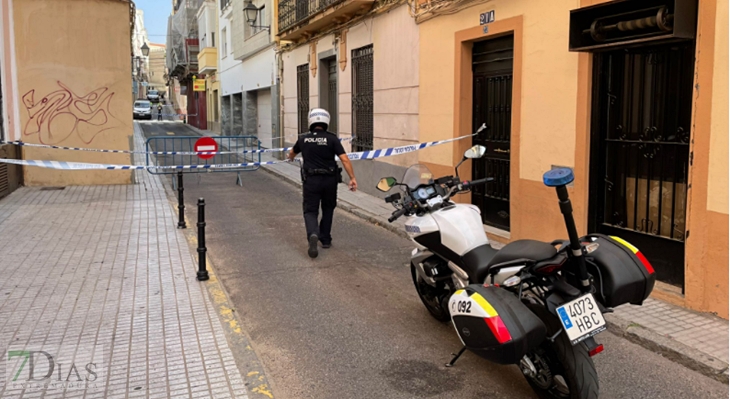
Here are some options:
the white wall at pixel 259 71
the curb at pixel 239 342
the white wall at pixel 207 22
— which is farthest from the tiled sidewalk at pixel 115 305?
the white wall at pixel 207 22

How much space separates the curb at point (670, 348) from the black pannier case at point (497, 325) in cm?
166

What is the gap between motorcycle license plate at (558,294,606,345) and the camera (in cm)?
329

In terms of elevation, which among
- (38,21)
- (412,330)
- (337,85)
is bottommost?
(412,330)

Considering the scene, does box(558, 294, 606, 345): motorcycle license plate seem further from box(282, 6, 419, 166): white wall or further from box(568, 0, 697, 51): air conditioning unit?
box(282, 6, 419, 166): white wall

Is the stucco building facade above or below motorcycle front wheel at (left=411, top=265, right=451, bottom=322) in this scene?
above

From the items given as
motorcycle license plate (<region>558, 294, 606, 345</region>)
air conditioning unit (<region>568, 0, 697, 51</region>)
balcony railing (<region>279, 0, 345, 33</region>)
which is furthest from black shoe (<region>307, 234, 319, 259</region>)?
balcony railing (<region>279, 0, 345, 33</region>)

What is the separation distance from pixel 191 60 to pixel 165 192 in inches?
1154

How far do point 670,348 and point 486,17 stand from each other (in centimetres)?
520

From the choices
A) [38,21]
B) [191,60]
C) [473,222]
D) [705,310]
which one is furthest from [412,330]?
[191,60]

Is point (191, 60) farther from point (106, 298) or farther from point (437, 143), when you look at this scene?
point (106, 298)

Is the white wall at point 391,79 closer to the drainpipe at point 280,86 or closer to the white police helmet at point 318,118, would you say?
the white police helmet at point 318,118

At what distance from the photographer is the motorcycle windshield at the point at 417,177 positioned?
4.81 m

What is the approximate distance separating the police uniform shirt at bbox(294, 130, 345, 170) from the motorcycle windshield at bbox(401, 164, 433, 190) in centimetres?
250

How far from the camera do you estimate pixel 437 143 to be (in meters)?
9.04
